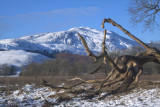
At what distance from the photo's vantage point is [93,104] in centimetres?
886

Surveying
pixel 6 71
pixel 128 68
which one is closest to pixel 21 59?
pixel 6 71

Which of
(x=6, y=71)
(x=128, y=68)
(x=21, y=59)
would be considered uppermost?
(x=21, y=59)

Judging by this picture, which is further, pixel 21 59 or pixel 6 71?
pixel 21 59

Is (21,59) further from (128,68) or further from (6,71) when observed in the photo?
(128,68)

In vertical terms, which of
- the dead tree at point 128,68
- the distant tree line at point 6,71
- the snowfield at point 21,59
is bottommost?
the dead tree at point 128,68

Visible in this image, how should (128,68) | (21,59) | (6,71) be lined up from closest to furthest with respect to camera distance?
(128,68) < (6,71) < (21,59)

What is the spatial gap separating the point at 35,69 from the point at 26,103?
128ft

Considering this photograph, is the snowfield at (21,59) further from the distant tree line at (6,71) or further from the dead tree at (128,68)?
the dead tree at (128,68)

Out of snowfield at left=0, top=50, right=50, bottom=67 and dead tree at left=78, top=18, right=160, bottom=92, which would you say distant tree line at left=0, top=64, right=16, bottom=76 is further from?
snowfield at left=0, top=50, right=50, bottom=67

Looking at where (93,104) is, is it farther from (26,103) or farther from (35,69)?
Result: (35,69)

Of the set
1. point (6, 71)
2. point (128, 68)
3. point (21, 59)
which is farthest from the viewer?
point (21, 59)

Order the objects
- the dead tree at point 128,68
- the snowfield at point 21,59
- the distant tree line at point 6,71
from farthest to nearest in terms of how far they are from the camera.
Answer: the snowfield at point 21,59 → the distant tree line at point 6,71 → the dead tree at point 128,68

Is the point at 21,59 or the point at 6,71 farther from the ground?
the point at 21,59

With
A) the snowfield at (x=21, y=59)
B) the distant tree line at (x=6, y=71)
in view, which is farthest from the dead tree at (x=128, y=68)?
the snowfield at (x=21, y=59)
